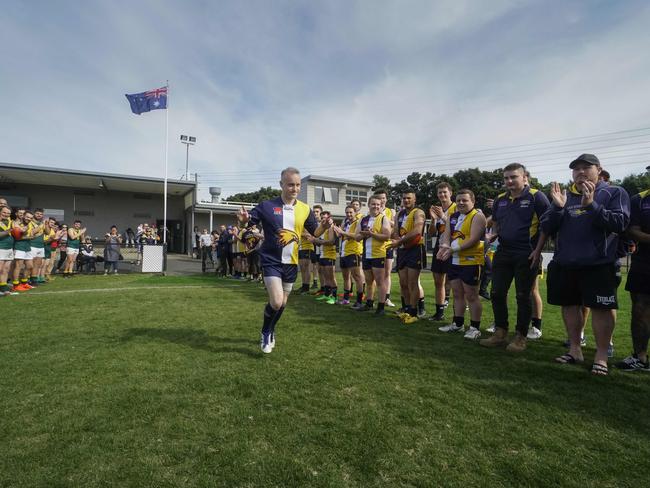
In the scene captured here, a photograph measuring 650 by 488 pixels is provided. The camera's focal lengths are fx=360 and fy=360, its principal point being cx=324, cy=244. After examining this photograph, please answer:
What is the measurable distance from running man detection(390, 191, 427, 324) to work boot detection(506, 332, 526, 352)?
177 cm

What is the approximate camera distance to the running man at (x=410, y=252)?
19.9 feet

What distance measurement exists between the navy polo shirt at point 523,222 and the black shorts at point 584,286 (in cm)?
43

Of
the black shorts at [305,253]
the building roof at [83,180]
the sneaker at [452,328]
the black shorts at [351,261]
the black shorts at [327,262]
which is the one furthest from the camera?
the building roof at [83,180]

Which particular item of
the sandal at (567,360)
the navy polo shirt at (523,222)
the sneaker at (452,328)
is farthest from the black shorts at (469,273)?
the sandal at (567,360)

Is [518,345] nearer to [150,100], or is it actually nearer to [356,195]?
[150,100]

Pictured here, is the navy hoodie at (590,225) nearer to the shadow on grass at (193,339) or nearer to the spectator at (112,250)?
the shadow on grass at (193,339)

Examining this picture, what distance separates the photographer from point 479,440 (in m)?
2.47

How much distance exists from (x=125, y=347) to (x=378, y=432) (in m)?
3.38

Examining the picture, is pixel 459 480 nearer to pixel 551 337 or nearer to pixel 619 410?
pixel 619 410

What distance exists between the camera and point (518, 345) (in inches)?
177

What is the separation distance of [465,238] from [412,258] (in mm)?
1018

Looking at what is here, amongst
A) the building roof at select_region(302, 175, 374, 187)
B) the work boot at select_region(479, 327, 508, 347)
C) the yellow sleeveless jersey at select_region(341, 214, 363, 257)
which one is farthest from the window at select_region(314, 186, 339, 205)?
the work boot at select_region(479, 327, 508, 347)

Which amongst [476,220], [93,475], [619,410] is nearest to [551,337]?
[476,220]

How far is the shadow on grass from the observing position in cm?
438
